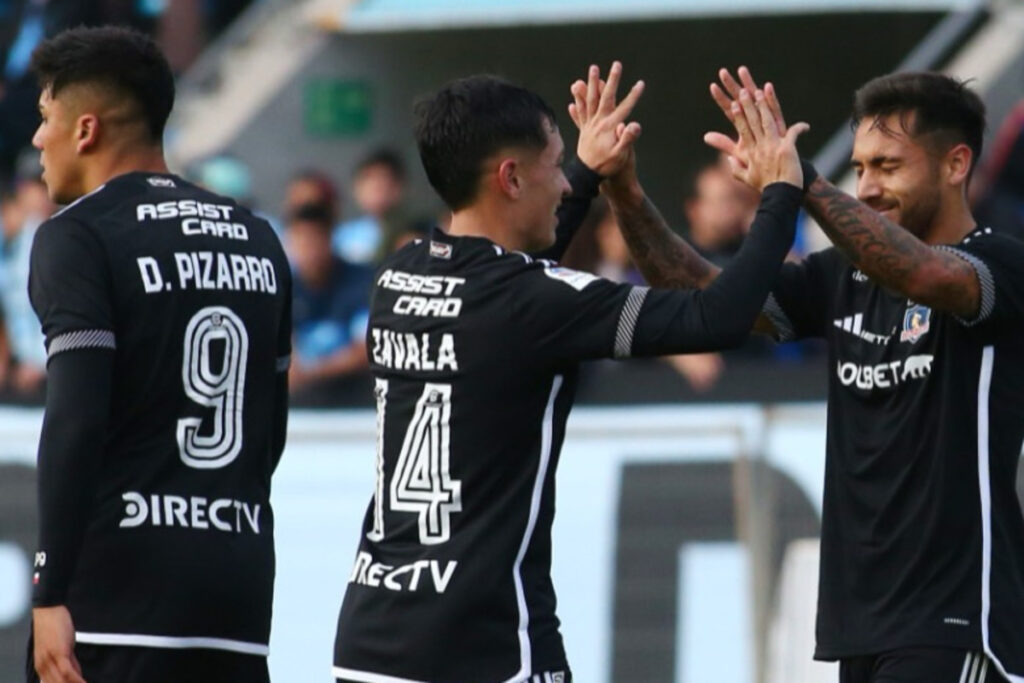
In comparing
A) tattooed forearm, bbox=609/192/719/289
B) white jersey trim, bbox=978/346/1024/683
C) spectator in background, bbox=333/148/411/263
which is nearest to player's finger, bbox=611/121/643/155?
tattooed forearm, bbox=609/192/719/289

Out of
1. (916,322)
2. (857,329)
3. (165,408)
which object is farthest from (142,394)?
(916,322)

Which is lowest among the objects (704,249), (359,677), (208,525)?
(359,677)

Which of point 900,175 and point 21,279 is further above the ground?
point 21,279

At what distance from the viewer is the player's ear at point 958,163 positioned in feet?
16.8

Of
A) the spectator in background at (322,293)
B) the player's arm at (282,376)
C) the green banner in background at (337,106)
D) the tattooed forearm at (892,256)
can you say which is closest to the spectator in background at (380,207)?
the spectator in background at (322,293)

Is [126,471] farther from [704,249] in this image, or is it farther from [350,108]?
[350,108]

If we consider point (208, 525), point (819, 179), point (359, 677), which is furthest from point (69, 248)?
point (819, 179)

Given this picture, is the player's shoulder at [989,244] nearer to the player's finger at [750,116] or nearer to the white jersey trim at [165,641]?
the player's finger at [750,116]

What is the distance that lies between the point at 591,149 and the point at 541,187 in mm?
383

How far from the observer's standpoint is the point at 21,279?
1148 cm

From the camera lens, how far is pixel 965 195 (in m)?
5.18

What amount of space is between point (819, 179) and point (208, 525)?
5.55ft

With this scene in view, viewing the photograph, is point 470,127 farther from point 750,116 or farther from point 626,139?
point 750,116

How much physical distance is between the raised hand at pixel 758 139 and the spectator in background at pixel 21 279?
19.5 feet
